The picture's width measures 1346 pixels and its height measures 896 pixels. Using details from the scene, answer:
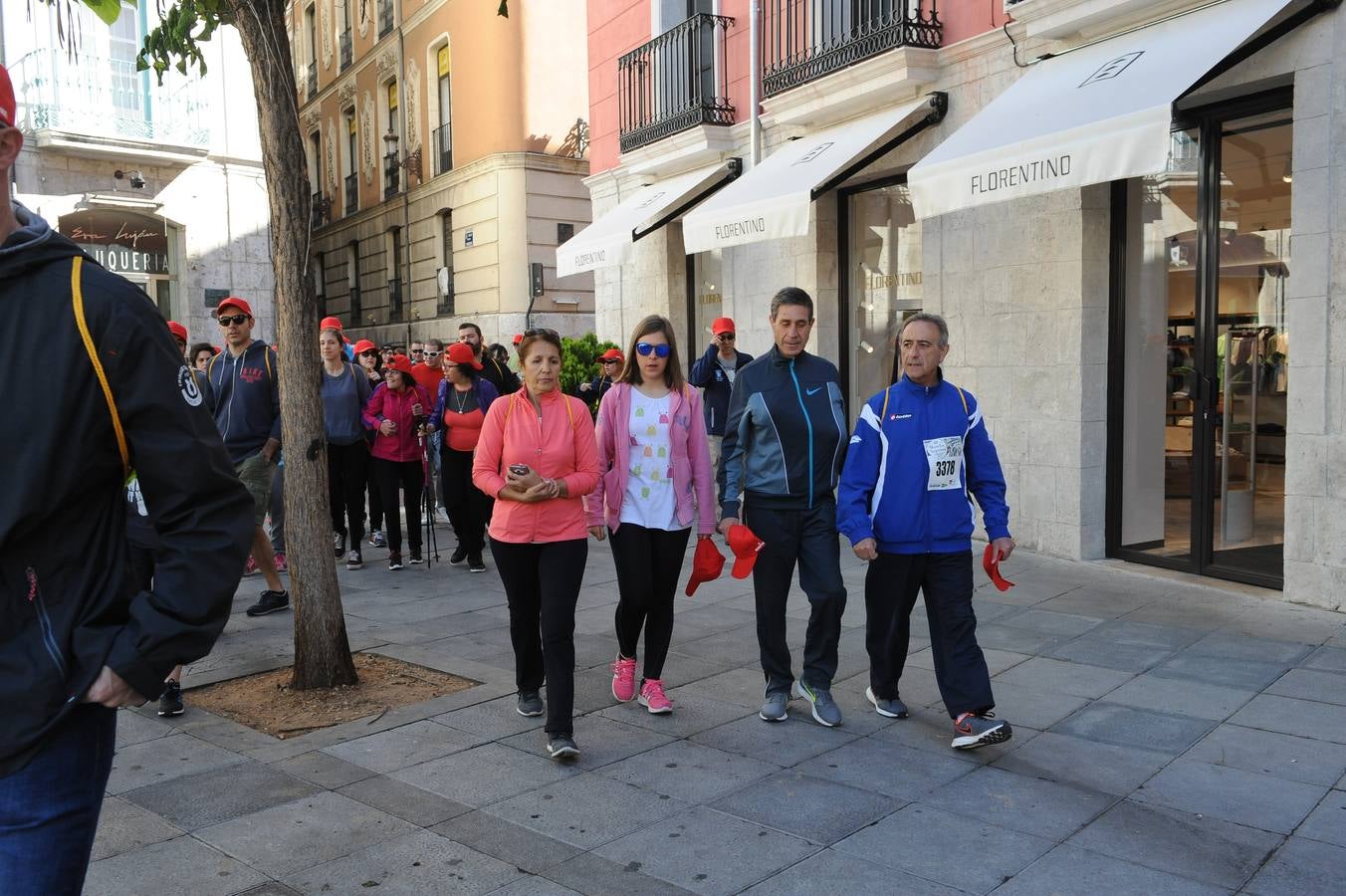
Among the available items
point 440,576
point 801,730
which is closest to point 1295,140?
point 801,730

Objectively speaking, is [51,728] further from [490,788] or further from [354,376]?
[354,376]

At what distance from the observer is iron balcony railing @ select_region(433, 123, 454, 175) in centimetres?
2455

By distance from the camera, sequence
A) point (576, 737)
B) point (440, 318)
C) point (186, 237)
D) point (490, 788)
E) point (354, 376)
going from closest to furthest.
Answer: point (490, 788)
point (576, 737)
point (354, 376)
point (186, 237)
point (440, 318)

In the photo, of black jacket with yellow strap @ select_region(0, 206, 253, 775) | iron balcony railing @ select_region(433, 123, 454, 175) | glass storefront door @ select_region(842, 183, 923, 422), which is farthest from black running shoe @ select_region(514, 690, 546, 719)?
iron balcony railing @ select_region(433, 123, 454, 175)

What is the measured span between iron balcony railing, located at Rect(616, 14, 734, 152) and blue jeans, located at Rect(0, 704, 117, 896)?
39.2 ft

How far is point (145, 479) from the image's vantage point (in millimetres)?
1885

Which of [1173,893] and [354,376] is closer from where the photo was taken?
[1173,893]

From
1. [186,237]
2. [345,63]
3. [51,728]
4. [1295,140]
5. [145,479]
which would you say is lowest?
[51,728]

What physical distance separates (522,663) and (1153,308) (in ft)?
19.3

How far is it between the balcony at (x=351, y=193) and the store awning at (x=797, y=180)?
69.2ft

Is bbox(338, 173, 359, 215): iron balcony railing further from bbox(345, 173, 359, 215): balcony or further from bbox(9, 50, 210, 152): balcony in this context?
bbox(9, 50, 210, 152): balcony

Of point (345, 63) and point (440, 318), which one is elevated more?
point (345, 63)

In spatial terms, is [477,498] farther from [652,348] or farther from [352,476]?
[652,348]

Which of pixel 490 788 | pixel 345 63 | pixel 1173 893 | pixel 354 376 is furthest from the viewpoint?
pixel 345 63
